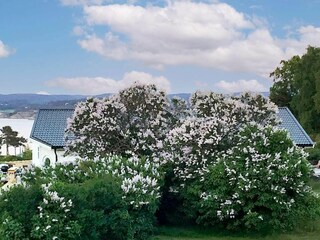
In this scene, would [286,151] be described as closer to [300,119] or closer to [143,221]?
[143,221]

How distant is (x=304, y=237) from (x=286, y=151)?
181 cm

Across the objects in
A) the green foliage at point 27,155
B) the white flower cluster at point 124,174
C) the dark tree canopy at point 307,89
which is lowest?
the green foliage at point 27,155

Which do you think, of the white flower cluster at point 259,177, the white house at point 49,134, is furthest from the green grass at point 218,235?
the white house at point 49,134

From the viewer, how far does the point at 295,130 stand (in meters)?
22.5

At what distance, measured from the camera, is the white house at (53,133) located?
1970 cm

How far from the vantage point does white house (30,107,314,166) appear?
19703 millimetres

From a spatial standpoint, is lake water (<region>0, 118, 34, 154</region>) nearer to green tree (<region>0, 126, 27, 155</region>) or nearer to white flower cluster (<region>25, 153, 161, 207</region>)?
green tree (<region>0, 126, 27, 155</region>)

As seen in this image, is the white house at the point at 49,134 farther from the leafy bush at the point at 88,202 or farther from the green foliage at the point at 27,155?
the green foliage at the point at 27,155

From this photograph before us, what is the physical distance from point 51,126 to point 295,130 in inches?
405

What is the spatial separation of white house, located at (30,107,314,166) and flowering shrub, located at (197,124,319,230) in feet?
32.2

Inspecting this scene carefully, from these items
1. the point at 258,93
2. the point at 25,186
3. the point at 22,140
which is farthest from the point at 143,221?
the point at 22,140

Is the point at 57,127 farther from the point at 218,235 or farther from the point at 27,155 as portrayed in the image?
the point at 27,155

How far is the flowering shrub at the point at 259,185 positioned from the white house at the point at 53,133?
9810mm

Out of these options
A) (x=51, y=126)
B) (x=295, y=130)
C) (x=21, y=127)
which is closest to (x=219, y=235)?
(x=51, y=126)
